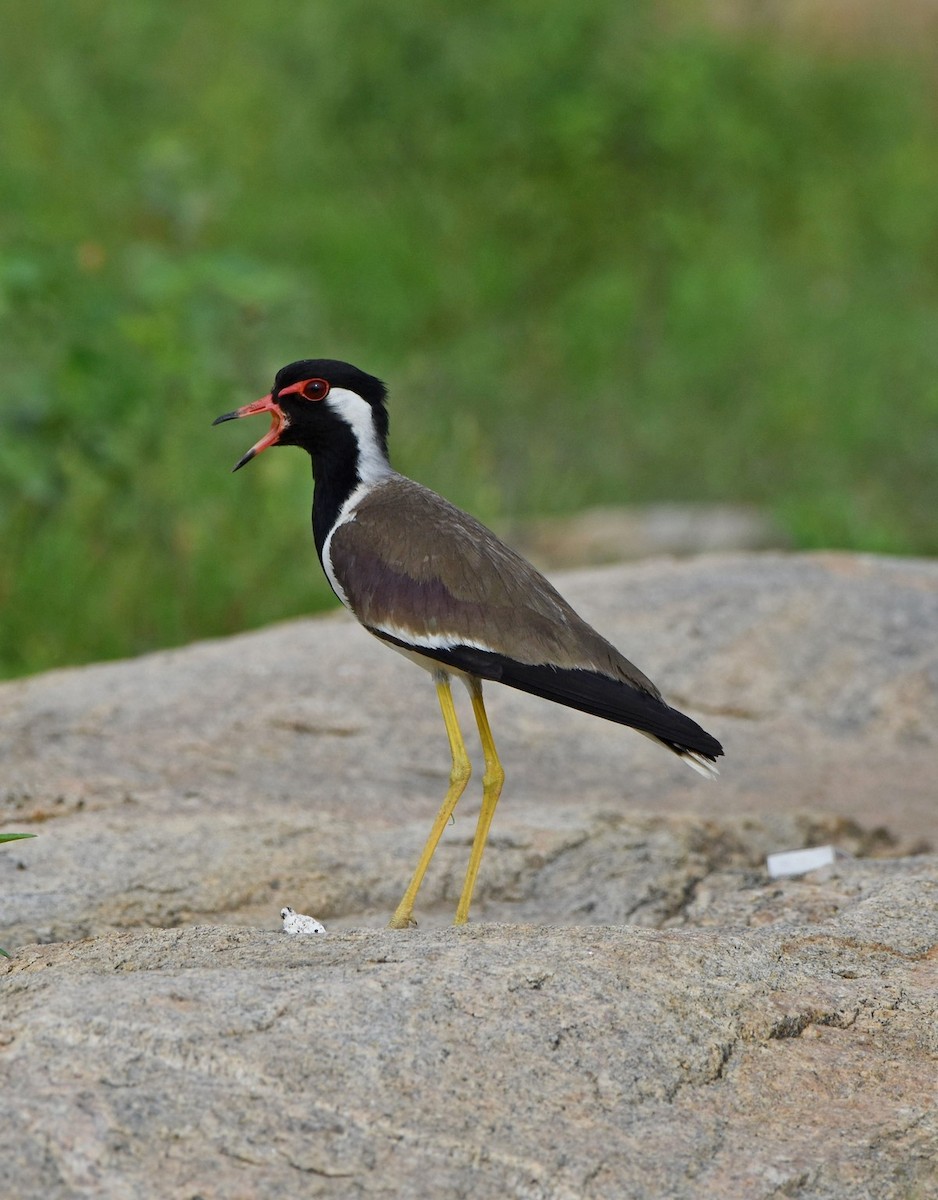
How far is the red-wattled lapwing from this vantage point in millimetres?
3822

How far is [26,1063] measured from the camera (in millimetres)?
2672

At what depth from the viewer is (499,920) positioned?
4113 mm

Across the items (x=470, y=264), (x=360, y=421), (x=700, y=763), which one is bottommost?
(x=700, y=763)

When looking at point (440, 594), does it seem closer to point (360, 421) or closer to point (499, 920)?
point (360, 421)

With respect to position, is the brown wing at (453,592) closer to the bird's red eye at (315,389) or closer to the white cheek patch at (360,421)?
the white cheek patch at (360,421)

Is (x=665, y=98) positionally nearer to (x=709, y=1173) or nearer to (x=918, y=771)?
(x=918, y=771)

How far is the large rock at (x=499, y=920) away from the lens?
2.63 metres

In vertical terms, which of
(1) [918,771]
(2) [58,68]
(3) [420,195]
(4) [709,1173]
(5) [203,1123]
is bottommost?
(1) [918,771]

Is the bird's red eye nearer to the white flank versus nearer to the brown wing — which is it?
the brown wing

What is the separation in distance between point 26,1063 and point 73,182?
10.3 m

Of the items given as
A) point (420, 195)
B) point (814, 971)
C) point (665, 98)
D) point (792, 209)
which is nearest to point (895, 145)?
point (792, 209)

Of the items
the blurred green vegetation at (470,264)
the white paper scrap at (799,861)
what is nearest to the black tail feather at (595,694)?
the white paper scrap at (799,861)

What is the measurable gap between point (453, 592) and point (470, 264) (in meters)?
8.29

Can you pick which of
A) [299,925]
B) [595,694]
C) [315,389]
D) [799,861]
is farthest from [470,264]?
[299,925]
